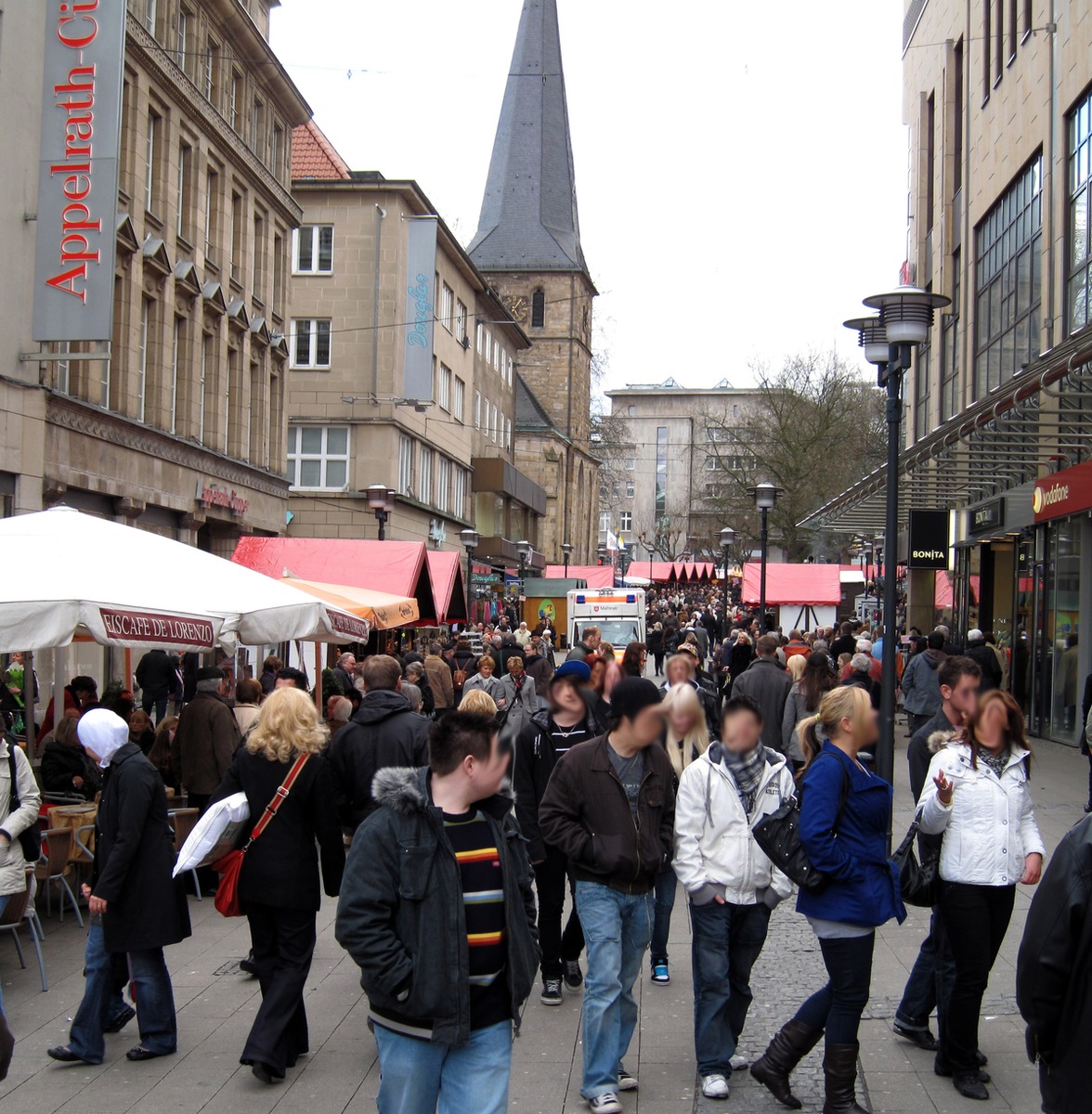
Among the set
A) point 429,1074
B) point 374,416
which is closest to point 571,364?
point 374,416

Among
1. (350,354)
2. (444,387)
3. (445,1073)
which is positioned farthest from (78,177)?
(444,387)

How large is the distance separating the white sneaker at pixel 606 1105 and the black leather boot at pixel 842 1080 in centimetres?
83

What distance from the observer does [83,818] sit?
9359 millimetres

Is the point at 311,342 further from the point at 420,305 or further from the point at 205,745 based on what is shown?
the point at 205,745

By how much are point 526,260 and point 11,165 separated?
63.4m

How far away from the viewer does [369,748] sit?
293 inches

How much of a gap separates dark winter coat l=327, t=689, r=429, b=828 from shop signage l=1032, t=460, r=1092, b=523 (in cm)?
1073

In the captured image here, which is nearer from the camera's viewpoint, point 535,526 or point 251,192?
point 251,192

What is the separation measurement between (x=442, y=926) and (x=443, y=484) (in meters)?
45.3

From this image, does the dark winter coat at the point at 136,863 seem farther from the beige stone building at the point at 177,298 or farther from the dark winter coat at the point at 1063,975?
the beige stone building at the point at 177,298

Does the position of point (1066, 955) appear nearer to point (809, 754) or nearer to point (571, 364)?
point (809, 754)

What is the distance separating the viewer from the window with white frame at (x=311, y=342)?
42.1 metres

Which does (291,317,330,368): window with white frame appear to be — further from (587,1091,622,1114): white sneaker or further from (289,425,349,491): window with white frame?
(587,1091,622,1114): white sneaker

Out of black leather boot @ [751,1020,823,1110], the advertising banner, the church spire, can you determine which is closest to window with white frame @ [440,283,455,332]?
the advertising banner
